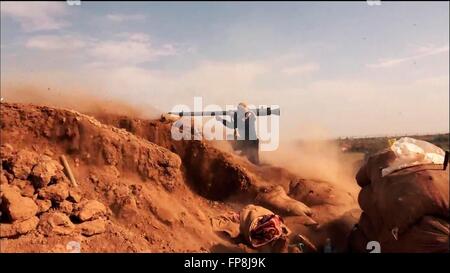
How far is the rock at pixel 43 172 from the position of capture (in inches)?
244

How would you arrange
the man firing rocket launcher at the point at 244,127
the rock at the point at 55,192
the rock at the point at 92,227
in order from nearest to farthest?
the rock at the point at 92,227 < the rock at the point at 55,192 < the man firing rocket launcher at the point at 244,127

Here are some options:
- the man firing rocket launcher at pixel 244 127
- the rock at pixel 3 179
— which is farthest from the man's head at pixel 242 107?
the rock at pixel 3 179

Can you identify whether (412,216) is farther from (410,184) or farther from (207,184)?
(207,184)

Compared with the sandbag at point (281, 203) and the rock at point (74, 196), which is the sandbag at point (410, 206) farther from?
the rock at point (74, 196)

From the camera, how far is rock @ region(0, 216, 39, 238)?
541cm

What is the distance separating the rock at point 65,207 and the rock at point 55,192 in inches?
3.1

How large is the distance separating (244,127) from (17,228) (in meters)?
8.79

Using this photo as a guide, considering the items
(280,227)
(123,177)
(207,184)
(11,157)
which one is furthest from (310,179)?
(11,157)

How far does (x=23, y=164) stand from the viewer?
6.28 meters

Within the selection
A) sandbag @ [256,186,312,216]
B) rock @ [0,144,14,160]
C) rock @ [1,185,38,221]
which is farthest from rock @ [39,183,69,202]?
sandbag @ [256,186,312,216]

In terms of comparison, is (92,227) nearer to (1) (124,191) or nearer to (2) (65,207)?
(2) (65,207)

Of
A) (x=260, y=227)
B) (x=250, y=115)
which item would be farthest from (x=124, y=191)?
(x=250, y=115)

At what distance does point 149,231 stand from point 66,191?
1.48 m

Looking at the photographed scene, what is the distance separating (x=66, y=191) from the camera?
635 cm
